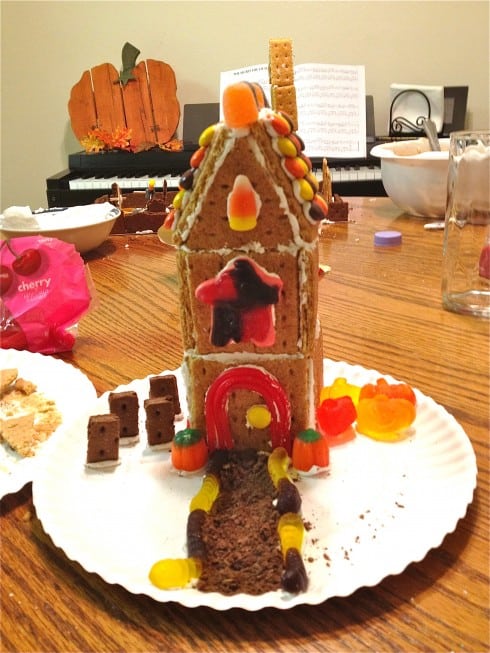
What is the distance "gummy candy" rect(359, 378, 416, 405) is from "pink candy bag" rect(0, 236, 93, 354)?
504 mm

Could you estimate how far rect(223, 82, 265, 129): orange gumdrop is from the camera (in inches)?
21.3

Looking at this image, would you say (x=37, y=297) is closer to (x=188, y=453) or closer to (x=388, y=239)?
(x=188, y=453)

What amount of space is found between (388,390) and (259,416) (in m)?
0.18

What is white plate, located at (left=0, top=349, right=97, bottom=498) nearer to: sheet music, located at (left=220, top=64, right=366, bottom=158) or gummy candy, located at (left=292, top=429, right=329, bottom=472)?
gummy candy, located at (left=292, top=429, right=329, bottom=472)

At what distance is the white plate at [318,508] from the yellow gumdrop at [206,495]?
2cm

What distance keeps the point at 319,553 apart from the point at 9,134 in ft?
10.5

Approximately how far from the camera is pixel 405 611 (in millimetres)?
468

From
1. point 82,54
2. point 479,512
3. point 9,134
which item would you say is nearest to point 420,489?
point 479,512

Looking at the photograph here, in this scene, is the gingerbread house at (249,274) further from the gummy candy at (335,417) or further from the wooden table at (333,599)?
the wooden table at (333,599)

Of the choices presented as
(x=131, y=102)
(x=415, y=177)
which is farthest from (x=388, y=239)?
(x=131, y=102)

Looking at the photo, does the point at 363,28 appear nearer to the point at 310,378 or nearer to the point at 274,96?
the point at 274,96

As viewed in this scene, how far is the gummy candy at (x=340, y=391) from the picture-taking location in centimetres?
76

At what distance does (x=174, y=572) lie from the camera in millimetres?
488

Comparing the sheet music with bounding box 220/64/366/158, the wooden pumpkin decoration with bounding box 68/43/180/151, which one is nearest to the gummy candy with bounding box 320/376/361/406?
the sheet music with bounding box 220/64/366/158
